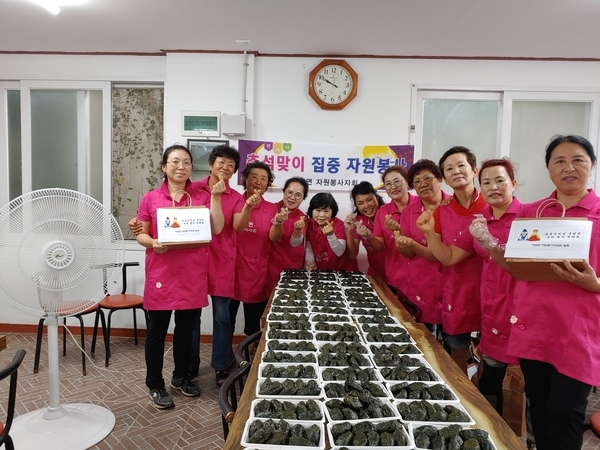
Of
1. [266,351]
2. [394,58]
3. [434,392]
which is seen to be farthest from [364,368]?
[394,58]

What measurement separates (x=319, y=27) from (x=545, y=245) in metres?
2.37

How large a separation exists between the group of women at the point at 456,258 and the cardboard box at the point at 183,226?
23 centimetres

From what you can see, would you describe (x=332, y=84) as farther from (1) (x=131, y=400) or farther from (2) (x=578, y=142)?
(1) (x=131, y=400)

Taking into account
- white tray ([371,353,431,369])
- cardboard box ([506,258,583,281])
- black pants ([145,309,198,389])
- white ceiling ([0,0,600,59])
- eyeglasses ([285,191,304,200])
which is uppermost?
white ceiling ([0,0,600,59])

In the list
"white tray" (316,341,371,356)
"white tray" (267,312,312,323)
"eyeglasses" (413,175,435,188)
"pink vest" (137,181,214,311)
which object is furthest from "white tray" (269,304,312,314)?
"eyeglasses" (413,175,435,188)

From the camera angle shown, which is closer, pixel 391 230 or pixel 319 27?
pixel 391 230

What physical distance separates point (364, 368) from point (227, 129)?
9.04ft

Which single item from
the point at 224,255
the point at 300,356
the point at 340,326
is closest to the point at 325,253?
the point at 224,255

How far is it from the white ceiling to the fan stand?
89.6 inches

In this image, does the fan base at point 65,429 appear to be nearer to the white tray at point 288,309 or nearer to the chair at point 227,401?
the white tray at point 288,309

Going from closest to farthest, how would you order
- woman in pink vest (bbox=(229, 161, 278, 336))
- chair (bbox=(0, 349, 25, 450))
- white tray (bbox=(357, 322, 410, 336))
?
chair (bbox=(0, 349, 25, 450)), white tray (bbox=(357, 322, 410, 336)), woman in pink vest (bbox=(229, 161, 278, 336))

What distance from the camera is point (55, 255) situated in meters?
1.93

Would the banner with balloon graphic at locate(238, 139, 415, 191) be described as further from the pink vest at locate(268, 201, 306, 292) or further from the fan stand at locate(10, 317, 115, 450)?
the fan stand at locate(10, 317, 115, 450)

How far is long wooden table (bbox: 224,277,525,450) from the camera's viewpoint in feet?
3.32
